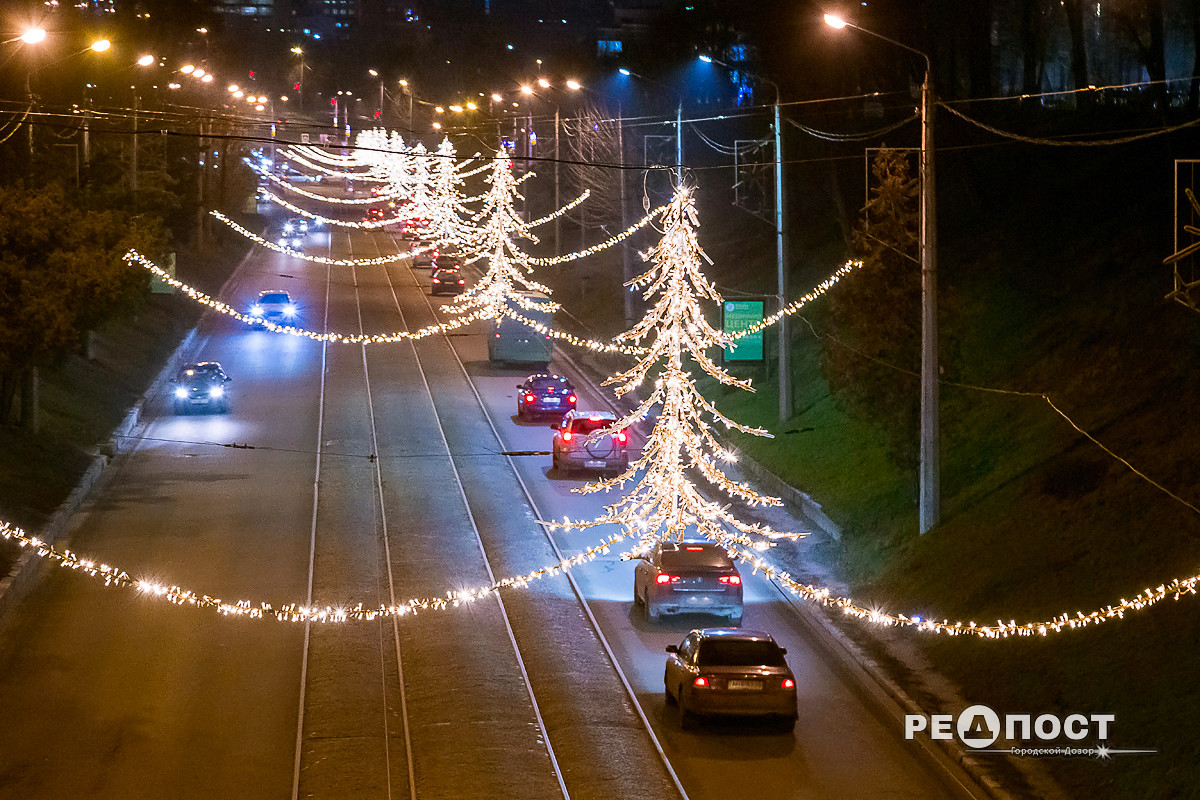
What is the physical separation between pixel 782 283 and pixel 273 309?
97.0ft

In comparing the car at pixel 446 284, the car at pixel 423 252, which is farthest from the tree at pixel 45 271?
the car at pixel 423 252

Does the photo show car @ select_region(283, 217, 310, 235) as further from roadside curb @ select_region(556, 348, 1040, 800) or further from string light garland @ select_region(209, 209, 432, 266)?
roadside curb @ select_region(556, 348, 1040, 800)

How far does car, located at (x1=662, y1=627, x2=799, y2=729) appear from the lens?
16.8 meters

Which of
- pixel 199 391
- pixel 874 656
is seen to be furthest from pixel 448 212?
pixel 874 656

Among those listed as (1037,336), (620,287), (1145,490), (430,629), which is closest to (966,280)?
(1037,336)

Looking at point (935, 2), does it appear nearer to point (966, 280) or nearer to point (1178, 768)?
point (966, 280)

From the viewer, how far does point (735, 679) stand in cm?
1686

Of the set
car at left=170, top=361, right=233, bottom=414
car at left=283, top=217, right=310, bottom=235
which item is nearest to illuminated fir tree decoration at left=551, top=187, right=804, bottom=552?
car at left=170, top=361, right=233, bottom=414

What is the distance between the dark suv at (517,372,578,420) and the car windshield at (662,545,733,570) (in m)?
18.3

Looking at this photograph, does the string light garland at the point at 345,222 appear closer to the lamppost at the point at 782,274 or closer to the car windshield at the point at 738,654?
the lamppost at the point at 782,274

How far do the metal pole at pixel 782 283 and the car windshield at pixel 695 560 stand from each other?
11068mm

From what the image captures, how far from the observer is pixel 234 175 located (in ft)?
285

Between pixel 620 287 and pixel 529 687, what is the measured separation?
3930cm

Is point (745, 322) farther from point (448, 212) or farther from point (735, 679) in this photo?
point (448, 212)
